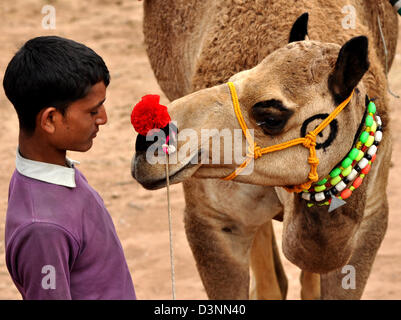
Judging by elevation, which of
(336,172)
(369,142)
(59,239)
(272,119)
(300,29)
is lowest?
(59,239)

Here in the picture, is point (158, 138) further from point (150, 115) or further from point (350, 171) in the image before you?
point (350, 171)

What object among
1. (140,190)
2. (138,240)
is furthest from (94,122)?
(140,190)

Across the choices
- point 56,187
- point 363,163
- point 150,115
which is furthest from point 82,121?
point 363,163

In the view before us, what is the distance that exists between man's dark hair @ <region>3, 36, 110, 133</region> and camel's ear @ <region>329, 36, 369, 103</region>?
1.09 m

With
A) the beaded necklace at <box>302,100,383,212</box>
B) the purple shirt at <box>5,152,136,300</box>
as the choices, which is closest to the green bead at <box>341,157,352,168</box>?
the beaded necklace at <box>302,100,383,212</box>

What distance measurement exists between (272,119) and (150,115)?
0.58m

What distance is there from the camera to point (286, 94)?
319cm

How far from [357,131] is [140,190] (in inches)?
164

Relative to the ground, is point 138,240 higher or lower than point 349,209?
A: lower

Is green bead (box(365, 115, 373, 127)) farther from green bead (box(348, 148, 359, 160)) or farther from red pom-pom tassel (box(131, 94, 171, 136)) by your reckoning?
red pom-pom tassel (box(131, 94, 171, 136))

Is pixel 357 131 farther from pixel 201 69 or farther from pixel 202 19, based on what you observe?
pixel 202 19

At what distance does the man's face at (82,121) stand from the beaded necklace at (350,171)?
4.01 feet

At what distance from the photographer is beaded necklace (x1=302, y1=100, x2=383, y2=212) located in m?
3.35

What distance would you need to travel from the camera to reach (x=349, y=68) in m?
3.13
